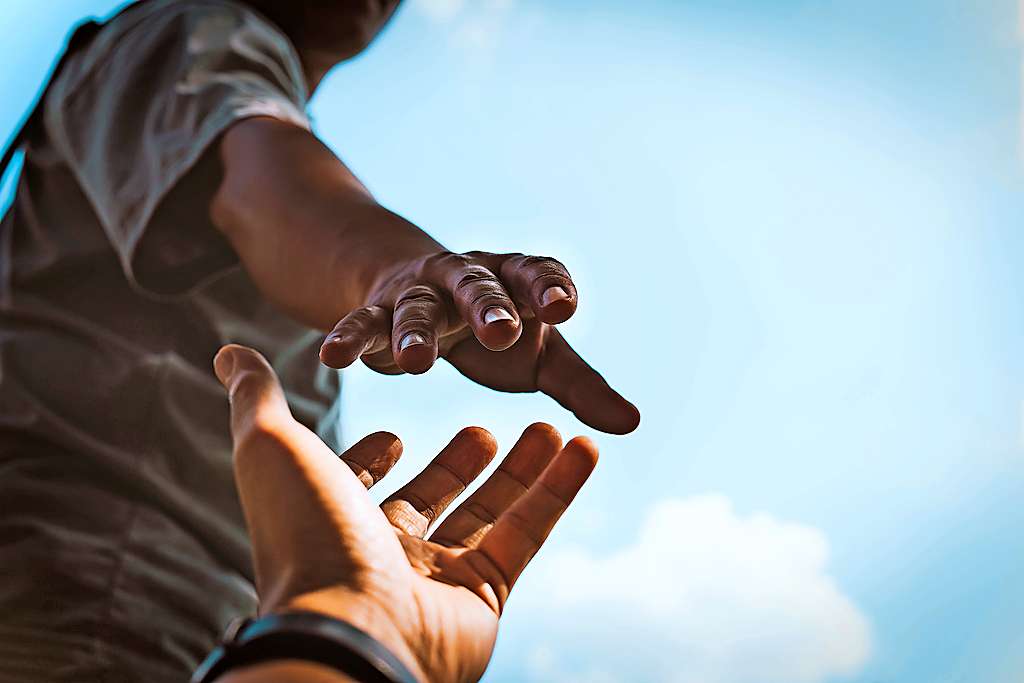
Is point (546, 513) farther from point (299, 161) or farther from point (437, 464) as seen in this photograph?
point (299, 161)

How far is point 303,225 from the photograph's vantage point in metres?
0.35

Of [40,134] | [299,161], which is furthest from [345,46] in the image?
[299,161]

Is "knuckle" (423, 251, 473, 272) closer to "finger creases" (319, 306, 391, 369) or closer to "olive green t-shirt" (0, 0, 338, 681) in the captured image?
"finger creases" (319, 306, 391, 369)

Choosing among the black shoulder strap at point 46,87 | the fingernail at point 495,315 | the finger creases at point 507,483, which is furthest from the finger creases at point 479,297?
the black shoulder strap at point 46,87

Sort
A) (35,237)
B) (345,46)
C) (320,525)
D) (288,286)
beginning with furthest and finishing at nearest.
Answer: (345,46) → (35,237) → (288,286) → (320,525)

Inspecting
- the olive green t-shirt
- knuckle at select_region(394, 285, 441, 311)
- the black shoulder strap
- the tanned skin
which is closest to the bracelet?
the tanned skin

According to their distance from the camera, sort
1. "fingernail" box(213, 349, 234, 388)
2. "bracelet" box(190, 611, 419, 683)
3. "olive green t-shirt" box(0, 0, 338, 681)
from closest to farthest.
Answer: "bracelet" box(190, 611, 419, 683) → "fingernail" box(213, 349, 234, 388) → "olive green t-shirt" box(0, 0, 338, 681)

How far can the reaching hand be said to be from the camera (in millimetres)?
231

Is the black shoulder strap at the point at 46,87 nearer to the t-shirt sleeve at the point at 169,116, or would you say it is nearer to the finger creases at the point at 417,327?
the t-shirt sleeve at the point at 169,116

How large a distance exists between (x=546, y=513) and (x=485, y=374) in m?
0.06

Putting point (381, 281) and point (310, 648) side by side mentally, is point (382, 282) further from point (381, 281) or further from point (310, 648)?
point (310, 648)

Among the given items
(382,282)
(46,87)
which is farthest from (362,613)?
(46,87)

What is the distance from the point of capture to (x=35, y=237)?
55 cm

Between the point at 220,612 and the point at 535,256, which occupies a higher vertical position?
the point at 535,256
